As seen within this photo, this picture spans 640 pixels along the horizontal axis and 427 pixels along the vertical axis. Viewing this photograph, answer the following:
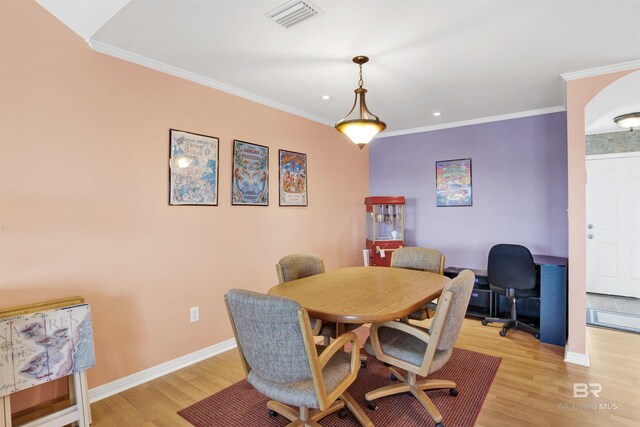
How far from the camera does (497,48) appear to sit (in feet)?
7.98

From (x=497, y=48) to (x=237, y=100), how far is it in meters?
2.26

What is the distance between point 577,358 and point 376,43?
118 inches

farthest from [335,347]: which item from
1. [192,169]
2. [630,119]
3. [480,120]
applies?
[630,119]

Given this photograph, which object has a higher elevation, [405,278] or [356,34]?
[356,34]

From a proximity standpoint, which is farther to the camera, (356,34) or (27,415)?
(356,34)

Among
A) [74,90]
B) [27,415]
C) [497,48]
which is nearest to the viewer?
[27,415]

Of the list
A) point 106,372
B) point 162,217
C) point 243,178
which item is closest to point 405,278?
point 243,178

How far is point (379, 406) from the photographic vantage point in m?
2.19

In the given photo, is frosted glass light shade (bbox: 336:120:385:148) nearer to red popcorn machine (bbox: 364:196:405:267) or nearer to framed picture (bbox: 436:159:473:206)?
red popcorn machine (bbox: 364:196:405:267)

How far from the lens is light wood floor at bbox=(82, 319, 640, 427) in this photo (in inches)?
81.5

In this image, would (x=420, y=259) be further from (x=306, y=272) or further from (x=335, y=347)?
(x=335, y=347)

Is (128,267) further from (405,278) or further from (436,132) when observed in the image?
(436,132)

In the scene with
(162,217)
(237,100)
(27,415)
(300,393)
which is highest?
(237,100)

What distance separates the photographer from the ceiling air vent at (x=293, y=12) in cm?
191
